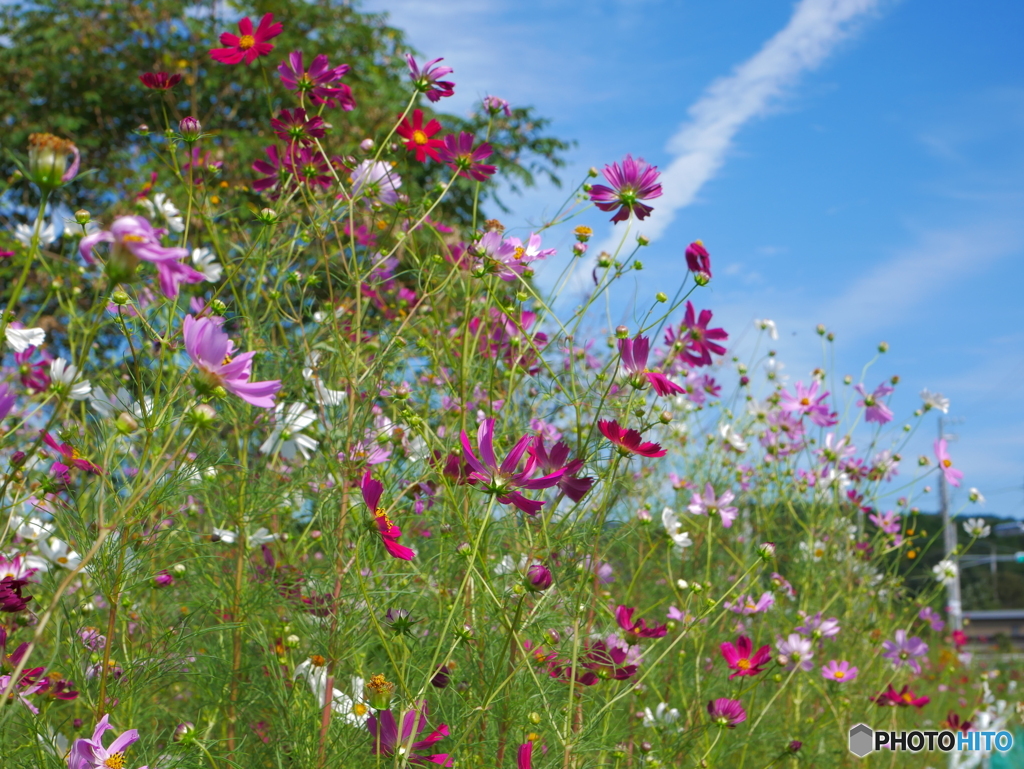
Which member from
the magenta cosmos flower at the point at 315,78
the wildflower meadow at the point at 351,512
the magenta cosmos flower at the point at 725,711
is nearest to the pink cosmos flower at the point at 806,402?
the wildflower meadow at the point at 351,512

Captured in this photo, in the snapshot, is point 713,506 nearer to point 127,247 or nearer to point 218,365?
point 218,365

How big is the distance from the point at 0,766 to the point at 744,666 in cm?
126

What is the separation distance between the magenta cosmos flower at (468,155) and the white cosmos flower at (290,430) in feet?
1.91

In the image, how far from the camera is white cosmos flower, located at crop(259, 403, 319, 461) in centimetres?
163

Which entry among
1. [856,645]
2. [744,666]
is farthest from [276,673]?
[856,645]

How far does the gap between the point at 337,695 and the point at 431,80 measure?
3.86 ft

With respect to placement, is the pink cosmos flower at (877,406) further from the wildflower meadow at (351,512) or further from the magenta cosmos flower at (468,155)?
the magenta cosmos flower at (468,155)

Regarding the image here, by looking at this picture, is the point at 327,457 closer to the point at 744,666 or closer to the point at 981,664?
the point at 744,666

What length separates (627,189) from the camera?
4.66 feet

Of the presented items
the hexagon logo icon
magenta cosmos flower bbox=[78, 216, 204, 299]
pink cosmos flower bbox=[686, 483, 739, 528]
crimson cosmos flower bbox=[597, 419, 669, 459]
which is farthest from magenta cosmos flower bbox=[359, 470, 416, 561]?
the hexagon logo icon

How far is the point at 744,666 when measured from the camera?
5.26 ft

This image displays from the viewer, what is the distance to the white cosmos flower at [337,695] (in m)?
1.30

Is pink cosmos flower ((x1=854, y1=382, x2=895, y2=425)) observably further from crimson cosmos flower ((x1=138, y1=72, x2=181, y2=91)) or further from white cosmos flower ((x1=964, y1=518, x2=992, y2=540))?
crimson cosmos flower ((x1=138, y1=72, x2=181, y2=91))

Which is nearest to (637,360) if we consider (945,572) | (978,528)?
(945,572)
